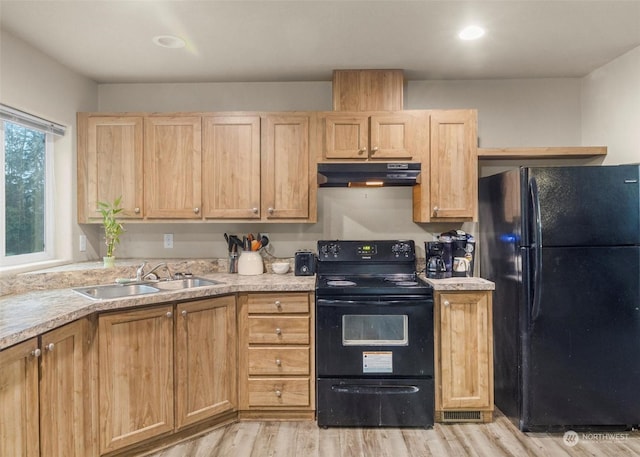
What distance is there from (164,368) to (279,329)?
0.71 metres

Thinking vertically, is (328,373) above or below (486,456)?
above

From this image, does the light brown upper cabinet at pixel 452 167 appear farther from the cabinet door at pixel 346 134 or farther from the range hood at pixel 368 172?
the cabinet door at pixel 346 134

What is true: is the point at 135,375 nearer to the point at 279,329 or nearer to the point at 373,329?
the point at 279,329

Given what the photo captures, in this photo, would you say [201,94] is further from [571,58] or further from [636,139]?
[636,139]

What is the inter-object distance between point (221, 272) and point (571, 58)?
9.84 feet

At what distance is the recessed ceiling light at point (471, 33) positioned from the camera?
2.30 meters

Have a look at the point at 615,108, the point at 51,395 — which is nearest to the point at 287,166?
the point at 51,395

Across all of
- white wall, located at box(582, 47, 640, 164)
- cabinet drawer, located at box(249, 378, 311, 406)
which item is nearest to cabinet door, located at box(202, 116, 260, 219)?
cabinet drawer, located at box(249, 378, 311, 406)

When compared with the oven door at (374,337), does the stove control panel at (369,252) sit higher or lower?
higher

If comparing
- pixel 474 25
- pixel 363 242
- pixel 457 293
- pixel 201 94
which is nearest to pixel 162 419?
pixel 363 242

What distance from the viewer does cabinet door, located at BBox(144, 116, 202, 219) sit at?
9.39 feet

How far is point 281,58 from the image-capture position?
271 centimetres

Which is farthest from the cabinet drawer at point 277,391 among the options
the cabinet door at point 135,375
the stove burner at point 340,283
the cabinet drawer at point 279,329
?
the stove burner at point 340,283

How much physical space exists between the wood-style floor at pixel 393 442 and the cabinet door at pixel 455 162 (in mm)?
1430
